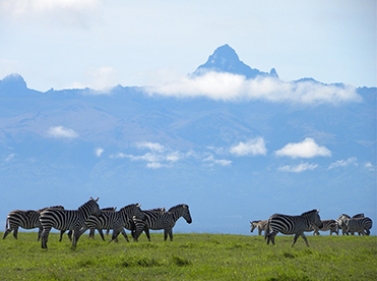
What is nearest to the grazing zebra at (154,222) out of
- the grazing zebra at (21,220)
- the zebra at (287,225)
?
the grazing zebra at (21,220)

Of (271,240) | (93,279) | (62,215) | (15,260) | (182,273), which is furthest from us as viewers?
(271,240)

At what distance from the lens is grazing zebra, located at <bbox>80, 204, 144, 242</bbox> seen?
31562mm

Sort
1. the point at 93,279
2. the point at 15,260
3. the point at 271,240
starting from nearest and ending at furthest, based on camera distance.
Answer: the point at 93,279 < the point at 15,260 < the point at 271,240

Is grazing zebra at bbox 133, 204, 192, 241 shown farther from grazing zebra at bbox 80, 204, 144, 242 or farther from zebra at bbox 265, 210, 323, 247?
zebra at bbox 265, 210, 323, 247

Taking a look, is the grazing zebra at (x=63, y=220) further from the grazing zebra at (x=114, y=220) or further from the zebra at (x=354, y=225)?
the zebra at (x=354, y=225)

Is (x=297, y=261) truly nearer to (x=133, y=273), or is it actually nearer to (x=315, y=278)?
(x=315, y=278)

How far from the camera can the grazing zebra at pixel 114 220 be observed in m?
31.6

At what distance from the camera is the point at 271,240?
33031 millimetres

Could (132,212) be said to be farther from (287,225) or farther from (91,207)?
(287,225)

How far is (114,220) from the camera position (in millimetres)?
32188

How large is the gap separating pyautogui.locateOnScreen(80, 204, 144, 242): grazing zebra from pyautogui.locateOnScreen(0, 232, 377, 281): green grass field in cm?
280

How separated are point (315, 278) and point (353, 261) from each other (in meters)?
5.06

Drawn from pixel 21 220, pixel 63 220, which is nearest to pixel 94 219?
pixel 63 220

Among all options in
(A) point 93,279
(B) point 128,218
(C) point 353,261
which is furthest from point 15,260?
(C) point 353,261
